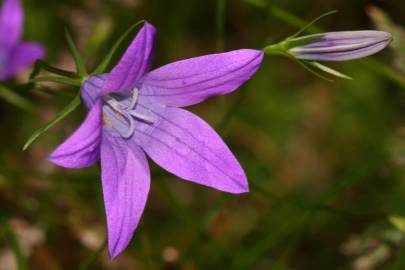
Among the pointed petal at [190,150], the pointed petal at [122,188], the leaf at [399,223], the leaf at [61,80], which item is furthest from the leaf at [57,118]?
the leaf at [399,223]

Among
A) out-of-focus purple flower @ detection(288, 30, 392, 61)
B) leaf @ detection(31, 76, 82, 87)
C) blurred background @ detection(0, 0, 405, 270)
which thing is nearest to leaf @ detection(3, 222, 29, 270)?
blurred background @ detection(0, 0, 405, 270)

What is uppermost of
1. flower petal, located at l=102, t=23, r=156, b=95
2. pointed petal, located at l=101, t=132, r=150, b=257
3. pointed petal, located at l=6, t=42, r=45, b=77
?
flower petal, located at l=102, t=23, r=156, b=95

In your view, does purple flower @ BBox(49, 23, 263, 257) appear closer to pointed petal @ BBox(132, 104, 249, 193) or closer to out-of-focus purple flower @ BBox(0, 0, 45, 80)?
pointed petal @ BBox(132, 104, 249, 193)

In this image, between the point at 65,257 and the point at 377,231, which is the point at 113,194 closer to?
the point at 377,231

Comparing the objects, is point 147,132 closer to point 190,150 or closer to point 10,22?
point 190,150

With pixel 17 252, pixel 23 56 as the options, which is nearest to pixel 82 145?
pixel 17 252

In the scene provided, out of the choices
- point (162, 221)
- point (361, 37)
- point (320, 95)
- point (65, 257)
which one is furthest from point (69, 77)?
point (320, 95)
